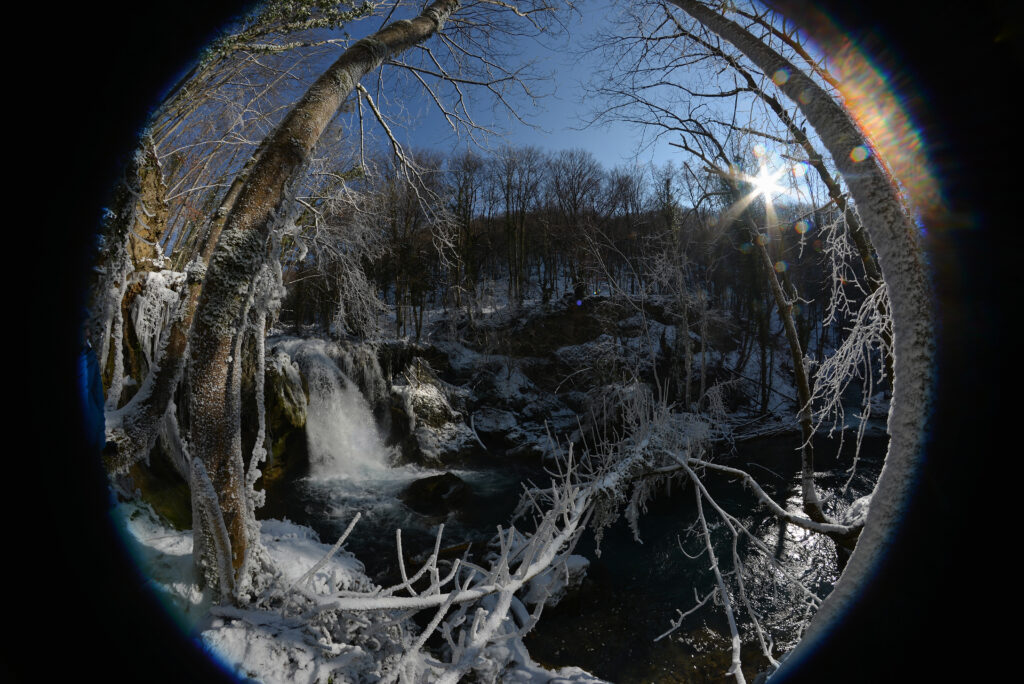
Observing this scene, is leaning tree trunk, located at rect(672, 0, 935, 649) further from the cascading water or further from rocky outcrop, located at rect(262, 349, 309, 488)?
rocky outcrop, located at rect(262, 349, 309, 488)

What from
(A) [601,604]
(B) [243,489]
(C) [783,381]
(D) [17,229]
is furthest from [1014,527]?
(C) [783,381]

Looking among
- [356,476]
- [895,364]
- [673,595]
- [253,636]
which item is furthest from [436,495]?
[895,364]

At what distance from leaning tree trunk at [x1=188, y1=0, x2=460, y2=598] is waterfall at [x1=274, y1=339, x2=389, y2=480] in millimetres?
9394

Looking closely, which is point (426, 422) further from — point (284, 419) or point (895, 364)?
point (895, 364)

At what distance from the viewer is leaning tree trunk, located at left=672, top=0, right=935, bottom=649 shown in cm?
89

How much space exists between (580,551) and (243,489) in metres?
6.69

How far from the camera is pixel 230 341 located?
5.65 feet

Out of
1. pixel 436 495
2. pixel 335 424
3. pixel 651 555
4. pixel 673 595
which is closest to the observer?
pixel 673 595

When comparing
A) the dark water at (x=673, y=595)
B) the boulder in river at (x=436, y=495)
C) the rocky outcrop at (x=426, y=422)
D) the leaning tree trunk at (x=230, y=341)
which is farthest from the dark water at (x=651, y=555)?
the leaning tree trunk at (x=230, y=341)

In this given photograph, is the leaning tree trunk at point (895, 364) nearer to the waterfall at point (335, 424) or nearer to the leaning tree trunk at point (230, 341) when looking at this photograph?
the leaning tree trunk at point (230, 341)

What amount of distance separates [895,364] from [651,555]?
762 cm

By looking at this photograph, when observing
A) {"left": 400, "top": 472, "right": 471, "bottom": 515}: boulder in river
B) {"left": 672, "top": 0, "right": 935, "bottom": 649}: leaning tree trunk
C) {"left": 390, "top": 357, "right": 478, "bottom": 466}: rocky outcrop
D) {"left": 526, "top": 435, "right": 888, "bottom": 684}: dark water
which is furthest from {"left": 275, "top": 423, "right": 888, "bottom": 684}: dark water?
{"left": 672, "top": 0, "right": 935, "bottom": 649}: leaning tree trunk

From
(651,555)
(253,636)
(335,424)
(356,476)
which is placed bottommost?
(651,555)

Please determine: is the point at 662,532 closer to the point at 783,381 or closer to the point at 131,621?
the point at 131,621
